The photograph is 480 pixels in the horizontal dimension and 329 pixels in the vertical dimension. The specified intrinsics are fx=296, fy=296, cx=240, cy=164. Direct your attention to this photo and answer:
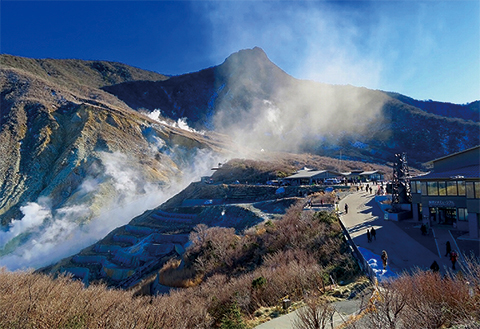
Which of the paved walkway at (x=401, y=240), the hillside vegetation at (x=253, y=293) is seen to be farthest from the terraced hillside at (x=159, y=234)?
the hillside vegetation at (x=253, y=293)

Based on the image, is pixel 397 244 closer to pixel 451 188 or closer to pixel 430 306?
pixel 451 188

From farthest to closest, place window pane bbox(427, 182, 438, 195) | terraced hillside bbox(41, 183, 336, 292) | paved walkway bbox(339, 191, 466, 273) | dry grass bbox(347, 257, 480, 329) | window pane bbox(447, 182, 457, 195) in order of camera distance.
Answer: terraced hillside bbox(41, 183, 336, 292), window pane bbox(427, 182, 438, 195), window pane bbox(447, 182, 457, 195), paved walkway bbox(339, 191, 466, 273), dry grass bbox(347, 257, 480, 329)

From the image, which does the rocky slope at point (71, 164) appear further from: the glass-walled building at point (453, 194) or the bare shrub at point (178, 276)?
the glass-walled building at point (453, 194)

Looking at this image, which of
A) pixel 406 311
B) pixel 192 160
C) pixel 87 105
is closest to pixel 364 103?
pixel 192 160

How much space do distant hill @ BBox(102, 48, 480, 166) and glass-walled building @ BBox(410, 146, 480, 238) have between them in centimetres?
7537

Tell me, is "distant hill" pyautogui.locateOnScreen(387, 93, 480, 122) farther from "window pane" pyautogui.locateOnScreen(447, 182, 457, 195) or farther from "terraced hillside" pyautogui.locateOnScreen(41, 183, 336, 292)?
"window pane" pyautogui.locateOnScreen(447, 182, 457, 195)

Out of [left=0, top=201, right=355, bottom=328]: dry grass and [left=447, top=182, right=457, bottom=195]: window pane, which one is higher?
[left=447, top=182, right=457, bottom=195]: window pane

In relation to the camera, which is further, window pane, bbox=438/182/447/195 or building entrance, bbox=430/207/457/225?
window pane, bbox=438/182/447/195

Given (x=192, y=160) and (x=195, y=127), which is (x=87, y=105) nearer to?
(x=192, y=160)

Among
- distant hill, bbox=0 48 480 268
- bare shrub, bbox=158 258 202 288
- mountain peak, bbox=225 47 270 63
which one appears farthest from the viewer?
mountain peak, bbox=225 47 270 63

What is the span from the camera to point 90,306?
904cm

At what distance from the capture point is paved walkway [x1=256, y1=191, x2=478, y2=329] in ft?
32.4

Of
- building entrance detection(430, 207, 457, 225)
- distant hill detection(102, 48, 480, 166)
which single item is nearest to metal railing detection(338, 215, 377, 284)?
building entrance detection(430, 207, 457, 225)

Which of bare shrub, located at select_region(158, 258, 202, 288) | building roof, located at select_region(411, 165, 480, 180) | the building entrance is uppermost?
building roof, located at select_region(411, 165, 480, 180)
